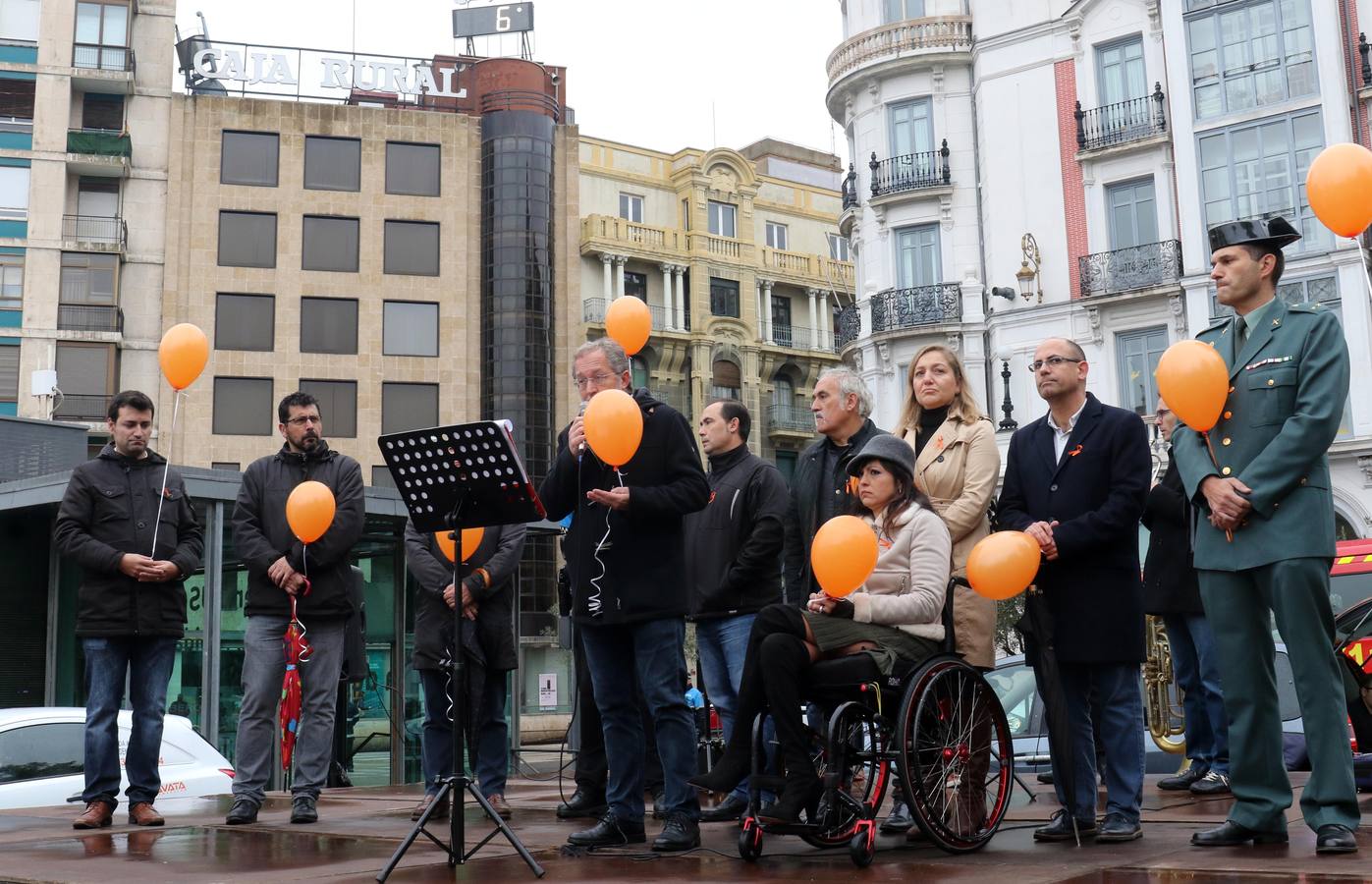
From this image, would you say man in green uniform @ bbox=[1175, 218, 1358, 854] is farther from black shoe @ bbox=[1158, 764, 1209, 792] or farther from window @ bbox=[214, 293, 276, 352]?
window @ bbox=[214, 293, 276, 352]

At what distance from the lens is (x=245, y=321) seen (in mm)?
47062

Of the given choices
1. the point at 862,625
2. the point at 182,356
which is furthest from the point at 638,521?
the point at 182,356

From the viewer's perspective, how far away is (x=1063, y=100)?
35.9 m

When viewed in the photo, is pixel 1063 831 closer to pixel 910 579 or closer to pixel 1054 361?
pixel 910 579

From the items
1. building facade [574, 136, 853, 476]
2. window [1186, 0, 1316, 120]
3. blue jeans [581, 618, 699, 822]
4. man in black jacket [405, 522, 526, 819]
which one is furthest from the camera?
building facade [574, 136, 853, 476]

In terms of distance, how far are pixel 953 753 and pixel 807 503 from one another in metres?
2.20

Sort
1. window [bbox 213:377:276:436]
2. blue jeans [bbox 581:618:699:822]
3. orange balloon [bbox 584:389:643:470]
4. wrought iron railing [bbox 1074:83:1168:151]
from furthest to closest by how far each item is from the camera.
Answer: window [bbox 213:377:276:436]
wrought iron railing [bbox 1074:83:1168:151]
blue jeans [bbox 581:618:699:822]
orange balloon [bbox 584:389:643:470]

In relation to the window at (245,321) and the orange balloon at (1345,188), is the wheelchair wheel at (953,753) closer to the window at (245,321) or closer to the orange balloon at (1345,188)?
the orange balloon at (1345,188)

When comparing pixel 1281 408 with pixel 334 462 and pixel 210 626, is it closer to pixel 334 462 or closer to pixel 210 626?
pixel 334 462

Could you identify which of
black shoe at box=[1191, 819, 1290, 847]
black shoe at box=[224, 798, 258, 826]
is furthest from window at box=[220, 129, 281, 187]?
black shoe at box=[1191, 819, 1290, 847]

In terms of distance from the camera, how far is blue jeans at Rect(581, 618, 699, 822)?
619 cm

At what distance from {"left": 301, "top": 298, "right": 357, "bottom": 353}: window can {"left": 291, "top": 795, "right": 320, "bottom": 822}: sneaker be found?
→ 41.2 meters

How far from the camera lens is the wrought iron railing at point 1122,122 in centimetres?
3428

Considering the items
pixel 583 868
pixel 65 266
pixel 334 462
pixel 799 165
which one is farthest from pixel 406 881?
pixel 799 165
